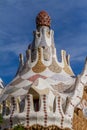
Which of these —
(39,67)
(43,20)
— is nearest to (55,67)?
(39,67)

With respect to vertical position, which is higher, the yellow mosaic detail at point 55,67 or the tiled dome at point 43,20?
the tiled dome at point 43,20

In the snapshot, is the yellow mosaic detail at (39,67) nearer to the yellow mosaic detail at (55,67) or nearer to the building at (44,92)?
the building at (44,92)

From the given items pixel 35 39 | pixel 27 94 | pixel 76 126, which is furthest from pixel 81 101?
pixel 35 39

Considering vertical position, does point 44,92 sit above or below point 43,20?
below

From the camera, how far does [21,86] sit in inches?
1058

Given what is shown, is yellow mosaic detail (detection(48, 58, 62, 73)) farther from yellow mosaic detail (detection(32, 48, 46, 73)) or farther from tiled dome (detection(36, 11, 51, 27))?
tiled dome (detection(36, 11, 51, 27))

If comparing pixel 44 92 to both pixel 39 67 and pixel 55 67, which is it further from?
pixel 55 67

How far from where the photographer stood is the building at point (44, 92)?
24297 mm

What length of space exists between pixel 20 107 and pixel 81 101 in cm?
346

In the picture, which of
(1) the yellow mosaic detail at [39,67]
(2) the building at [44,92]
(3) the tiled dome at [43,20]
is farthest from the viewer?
(3) the tiled dome at [43,20]

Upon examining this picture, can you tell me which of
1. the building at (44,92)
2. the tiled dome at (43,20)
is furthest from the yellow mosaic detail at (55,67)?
the tiled dome at (43,20)

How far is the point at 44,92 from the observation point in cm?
2523

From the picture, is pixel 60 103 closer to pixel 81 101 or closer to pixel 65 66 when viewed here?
pixel 81 101

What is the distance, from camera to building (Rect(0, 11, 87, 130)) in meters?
24.3
